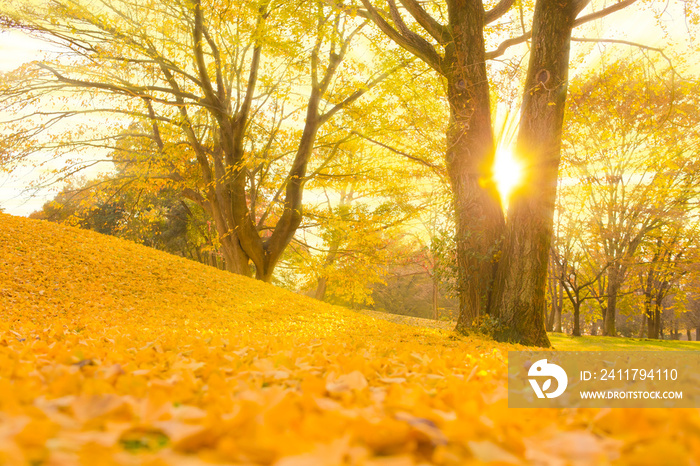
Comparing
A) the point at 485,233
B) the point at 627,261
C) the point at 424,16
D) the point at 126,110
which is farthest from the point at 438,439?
the point at 627,261

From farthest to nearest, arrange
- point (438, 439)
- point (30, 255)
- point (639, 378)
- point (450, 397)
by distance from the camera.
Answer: point (30, 255)
point (639, 378)
point (450, 397)
point (438, 439)

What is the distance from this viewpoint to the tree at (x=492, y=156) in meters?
5.66

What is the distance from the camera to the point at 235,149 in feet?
36.2

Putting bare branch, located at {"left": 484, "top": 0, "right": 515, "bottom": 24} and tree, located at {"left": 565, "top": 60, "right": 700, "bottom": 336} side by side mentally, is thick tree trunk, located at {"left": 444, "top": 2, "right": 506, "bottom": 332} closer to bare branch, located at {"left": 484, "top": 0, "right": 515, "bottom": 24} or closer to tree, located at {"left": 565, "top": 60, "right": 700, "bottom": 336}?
bare branch, located at {"left": 484, "top": 0, "right": 515, "bottom": 24}

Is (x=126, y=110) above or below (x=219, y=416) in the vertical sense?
above

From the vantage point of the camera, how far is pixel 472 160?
6.27 metres

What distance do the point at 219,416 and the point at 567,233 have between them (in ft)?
53.9

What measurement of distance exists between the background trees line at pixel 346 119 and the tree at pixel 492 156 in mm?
20

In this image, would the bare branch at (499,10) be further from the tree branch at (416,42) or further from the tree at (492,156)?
the tree branch at (416,42)

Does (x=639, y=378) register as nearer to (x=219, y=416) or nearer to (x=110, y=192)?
(x=219, y=416)

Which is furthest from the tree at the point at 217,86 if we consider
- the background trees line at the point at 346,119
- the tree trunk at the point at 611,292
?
the tree trunk at the point at 611,292

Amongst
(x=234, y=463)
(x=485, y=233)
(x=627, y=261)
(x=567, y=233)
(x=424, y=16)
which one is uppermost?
(x=424, y=16)

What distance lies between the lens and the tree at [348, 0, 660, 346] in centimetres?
566

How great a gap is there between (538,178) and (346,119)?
20.9 ft
